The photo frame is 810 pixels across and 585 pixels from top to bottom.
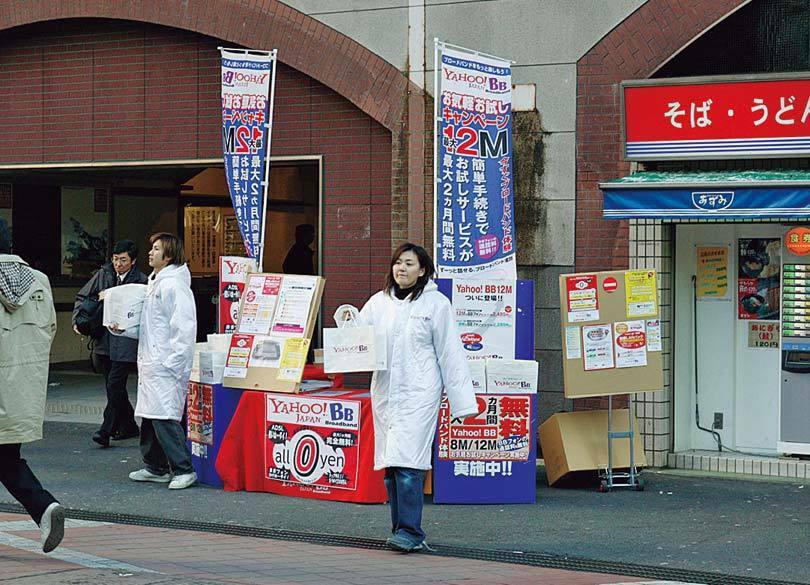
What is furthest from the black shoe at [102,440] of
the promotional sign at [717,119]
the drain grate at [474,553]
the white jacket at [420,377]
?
the promotional sign at [717,119]

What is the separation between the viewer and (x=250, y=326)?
10.1 meters

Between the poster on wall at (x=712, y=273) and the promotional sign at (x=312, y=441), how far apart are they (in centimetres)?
364

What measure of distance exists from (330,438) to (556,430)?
6.02 ft

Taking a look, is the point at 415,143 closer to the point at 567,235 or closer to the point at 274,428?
the point at 567,235

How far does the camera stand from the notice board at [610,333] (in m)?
9.94

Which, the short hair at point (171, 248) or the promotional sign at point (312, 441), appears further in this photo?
the short hair at point (171, 248)

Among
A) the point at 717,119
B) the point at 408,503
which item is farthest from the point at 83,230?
the point at 408,503

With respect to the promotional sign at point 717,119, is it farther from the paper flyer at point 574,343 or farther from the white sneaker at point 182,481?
the white sneaker at point 182,481

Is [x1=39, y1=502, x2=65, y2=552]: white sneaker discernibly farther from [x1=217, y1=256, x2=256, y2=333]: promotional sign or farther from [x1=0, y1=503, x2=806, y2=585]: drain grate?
[x1=217, y1=256, x2=256, y2=333]: promotional sign

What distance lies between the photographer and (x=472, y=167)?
32.8ft

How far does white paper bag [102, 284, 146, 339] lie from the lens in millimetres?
10211

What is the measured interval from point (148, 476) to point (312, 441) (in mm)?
1564

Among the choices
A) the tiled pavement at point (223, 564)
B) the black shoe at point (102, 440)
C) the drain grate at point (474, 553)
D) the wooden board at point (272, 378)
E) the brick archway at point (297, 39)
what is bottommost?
the drain grate at point (474, 553)

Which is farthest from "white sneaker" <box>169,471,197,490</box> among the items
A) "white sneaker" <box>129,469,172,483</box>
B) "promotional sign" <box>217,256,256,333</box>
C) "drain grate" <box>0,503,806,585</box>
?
"promotional sign" <box>217,256,256,333</box>
